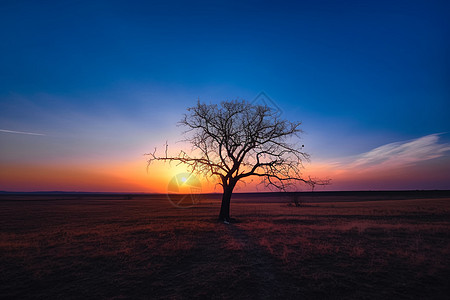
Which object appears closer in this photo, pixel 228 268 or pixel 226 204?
pixel 228 268

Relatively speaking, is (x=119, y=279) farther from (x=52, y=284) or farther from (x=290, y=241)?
(x=290, y=241)

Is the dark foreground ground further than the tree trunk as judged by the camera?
No

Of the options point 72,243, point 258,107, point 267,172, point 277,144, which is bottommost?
point 72,243

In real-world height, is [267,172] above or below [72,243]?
above

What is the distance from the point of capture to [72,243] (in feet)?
37.9

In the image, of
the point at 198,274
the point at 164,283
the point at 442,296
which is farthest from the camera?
the point at 198,274

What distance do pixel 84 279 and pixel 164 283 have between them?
8.86 feet

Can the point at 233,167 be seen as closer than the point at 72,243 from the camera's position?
No

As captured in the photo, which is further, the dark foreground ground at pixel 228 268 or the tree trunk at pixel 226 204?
the tree trunk at pixel 226 204

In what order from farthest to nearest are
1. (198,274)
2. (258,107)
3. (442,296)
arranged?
(258,107) < (198,274) < (442,296)

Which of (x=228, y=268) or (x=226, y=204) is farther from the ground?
(x=226, y=204)

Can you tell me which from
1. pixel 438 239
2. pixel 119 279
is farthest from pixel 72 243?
pixel 438 239

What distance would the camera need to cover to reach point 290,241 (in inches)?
454

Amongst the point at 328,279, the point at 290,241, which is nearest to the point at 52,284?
the point at 328,279
